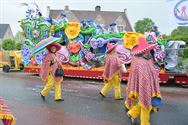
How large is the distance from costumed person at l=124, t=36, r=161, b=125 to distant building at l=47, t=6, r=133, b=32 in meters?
39.5

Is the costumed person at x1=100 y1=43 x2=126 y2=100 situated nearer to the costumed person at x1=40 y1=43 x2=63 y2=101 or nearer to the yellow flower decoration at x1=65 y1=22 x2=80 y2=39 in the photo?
the costumed person at x1=40 y1=43 x2=63 y2=101

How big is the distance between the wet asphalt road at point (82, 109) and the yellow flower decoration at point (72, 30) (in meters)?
4.96

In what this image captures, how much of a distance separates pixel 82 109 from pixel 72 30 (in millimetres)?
8433

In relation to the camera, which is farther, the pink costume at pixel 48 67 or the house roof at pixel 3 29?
the house roof at pixel 3 29

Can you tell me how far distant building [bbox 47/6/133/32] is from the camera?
46281 mm

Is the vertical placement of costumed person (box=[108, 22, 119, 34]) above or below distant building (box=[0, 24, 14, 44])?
below

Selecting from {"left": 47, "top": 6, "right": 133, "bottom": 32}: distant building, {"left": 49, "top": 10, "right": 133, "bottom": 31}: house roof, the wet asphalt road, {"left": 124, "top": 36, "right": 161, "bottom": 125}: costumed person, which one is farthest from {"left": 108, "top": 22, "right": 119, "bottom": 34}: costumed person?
{"left": 49, "top": 10, "right": 133, "bottom": 31}: house roof

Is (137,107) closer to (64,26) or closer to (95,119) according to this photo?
(95,119)

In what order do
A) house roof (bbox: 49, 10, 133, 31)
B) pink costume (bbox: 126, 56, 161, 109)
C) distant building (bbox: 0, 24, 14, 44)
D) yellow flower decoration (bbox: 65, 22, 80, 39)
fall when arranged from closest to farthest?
pink costume (bbox: 126, 56, 161, 109) → yellow flower decoration (bbox: 65, 22, 80, 39) → house roof (bbox: 49, 10, 133, 31) → distant building (bbox: 0, 24, 14, 44)

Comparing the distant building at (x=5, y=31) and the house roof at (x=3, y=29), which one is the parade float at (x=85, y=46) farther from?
the house roof at (x=3, y=29)

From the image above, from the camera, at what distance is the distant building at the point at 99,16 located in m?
46.3

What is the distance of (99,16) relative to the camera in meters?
46.8

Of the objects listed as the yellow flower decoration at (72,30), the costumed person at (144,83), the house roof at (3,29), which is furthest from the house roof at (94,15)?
the costumed person at (144,83)

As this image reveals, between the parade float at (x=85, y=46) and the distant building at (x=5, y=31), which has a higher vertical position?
the distant building at (x=5, y=31)
